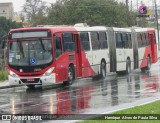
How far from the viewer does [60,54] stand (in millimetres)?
25594

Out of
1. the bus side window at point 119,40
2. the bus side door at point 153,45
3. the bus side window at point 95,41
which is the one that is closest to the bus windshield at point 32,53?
the bus side window at point 95,41

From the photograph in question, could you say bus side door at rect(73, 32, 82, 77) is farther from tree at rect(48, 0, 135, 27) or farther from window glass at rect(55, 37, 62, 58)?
tree at rect(48, 0, 135, 27)

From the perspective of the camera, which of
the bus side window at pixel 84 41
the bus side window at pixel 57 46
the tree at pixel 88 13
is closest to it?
the bus side window at pixel 57 46

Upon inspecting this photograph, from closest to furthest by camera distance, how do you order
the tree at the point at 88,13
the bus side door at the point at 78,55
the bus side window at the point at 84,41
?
the bus side door at the point at 78,55 → the bus side window at the point at 84,41 → the tree at the point at 88,13

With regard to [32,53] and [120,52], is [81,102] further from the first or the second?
[120,52]

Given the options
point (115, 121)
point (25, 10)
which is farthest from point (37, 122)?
point (25, 10)

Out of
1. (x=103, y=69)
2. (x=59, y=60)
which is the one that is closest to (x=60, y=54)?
(x=59, y=60)

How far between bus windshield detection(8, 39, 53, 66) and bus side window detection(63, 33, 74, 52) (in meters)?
1.47

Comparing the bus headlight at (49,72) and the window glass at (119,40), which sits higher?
the window glass at (119,40)

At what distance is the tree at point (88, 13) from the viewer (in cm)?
6612

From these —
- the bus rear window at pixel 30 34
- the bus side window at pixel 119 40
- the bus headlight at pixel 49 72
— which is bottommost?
the bus headlight at pixel 49 72

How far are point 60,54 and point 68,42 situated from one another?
1.41m

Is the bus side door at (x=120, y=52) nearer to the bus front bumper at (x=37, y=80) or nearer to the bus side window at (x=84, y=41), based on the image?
the bus side window at (x=84, y=41)

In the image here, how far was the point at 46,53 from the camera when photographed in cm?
2500
